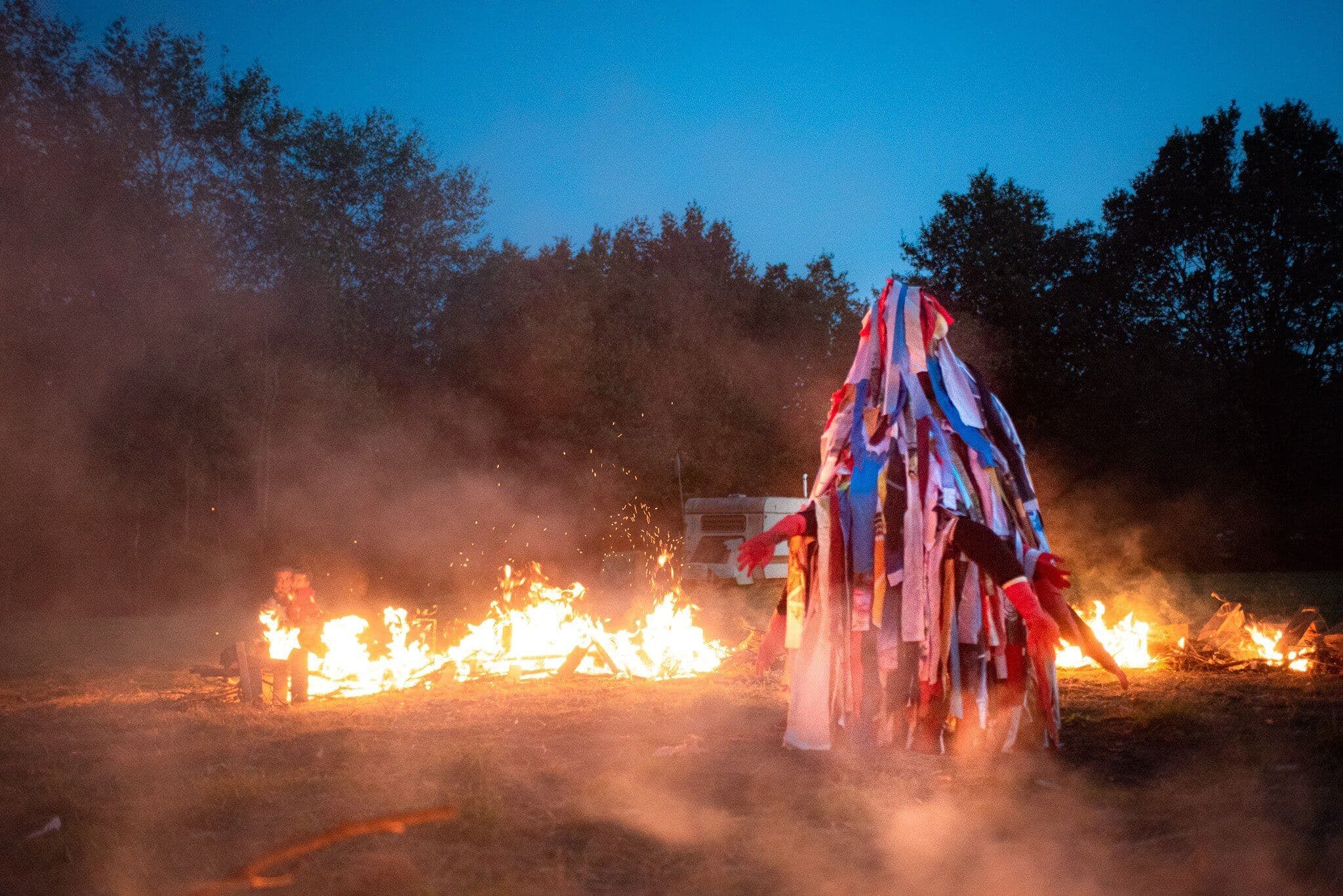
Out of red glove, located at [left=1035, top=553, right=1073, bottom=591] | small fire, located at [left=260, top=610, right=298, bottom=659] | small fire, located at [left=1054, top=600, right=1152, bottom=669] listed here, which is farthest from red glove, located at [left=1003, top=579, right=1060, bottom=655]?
small fire, located at [left=260, top=610, right=298, bottom=659]

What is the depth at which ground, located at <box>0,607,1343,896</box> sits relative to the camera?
12.2ft

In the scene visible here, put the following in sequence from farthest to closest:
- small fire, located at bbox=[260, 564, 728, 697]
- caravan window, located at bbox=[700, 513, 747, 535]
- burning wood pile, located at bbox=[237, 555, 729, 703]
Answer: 1. caravan window, located at bbox=[700, 513, 747, 535]
2. small fire, located at bbox=[260, 564, 728, 697]
3. burning wood pile, located at bbox=[237, 555, 729, 703]

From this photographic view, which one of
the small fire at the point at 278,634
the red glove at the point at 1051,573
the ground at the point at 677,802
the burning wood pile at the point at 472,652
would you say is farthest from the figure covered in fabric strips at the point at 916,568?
the small fire at the point at 278,634

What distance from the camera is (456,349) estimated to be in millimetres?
23719

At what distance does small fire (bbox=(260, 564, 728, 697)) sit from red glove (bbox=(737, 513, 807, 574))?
3737 millimetres

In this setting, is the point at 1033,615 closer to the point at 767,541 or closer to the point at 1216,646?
the point at 767,541

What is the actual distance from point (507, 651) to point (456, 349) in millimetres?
14661

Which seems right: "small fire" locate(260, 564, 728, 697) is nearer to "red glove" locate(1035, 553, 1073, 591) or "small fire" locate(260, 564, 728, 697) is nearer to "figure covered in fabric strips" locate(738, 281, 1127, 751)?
"figure covered in fabric strips" locate(738, 281, 1127, 751)

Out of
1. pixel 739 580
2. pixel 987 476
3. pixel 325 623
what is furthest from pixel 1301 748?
pixel 739 580

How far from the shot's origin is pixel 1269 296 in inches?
1089

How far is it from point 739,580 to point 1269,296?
55.2 feet

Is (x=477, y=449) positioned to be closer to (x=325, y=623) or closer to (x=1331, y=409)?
(x=325, y=623)

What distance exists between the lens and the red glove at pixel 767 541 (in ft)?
17.6

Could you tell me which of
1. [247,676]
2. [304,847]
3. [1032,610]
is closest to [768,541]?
[1032,610]
